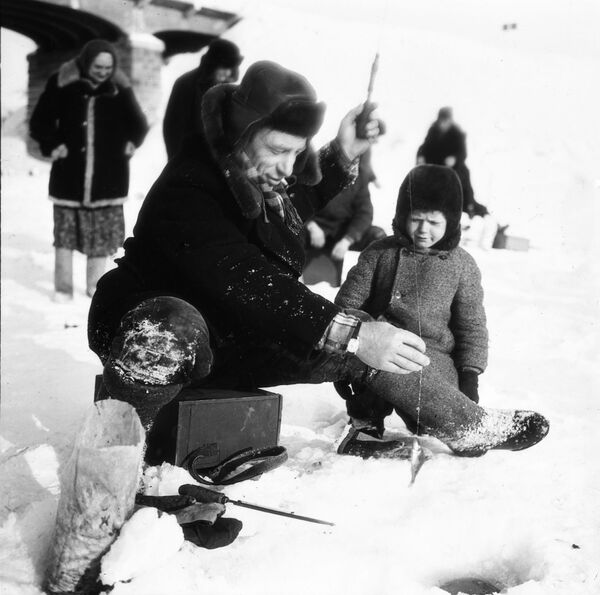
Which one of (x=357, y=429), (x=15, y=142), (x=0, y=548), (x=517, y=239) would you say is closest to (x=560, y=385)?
(x=357, y=429)

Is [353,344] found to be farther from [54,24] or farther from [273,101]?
[54,24]

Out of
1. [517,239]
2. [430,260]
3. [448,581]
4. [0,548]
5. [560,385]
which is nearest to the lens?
[0,548]

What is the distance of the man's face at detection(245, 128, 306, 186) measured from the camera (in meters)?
1.56

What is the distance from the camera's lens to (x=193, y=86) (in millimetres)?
3639

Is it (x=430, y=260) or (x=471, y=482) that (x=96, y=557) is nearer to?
(x=471, y=482)

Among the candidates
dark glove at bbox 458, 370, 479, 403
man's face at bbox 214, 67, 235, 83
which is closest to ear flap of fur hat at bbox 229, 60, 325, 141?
dark glove at bbox 458, 370, 479, 403

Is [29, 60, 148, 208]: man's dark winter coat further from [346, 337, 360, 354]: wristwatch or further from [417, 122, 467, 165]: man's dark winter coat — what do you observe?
[346, 337, 360, 354]: wristwatch

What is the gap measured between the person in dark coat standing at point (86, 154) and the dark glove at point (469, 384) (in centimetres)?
289

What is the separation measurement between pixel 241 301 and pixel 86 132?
320 cm

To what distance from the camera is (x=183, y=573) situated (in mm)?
1190

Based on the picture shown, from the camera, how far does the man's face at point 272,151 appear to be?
1.56 metres

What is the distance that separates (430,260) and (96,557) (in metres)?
1.40

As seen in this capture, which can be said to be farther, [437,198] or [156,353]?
[437,198]

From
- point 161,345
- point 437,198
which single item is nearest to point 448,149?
point 437,198
